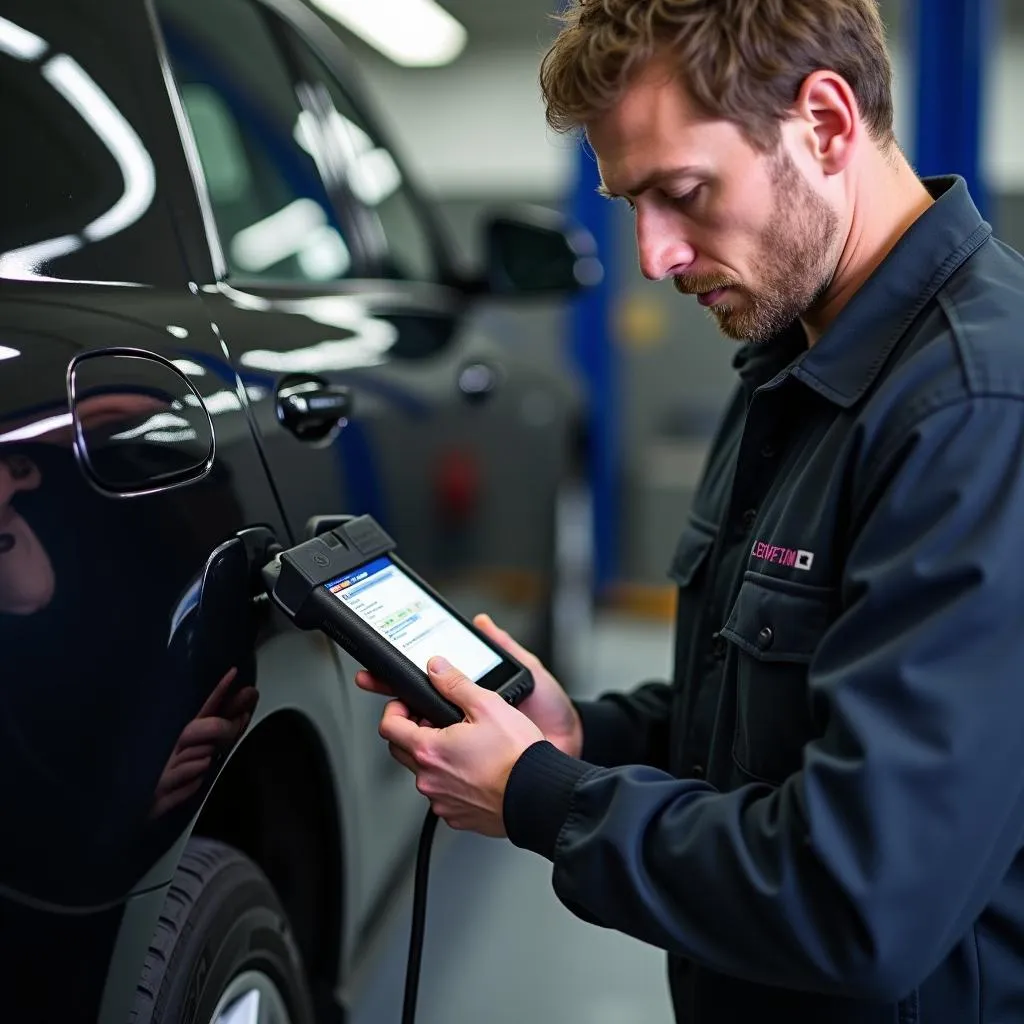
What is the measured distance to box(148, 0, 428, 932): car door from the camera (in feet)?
4.15

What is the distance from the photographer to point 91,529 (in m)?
0.91

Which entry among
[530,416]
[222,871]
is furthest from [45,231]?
[530,416]

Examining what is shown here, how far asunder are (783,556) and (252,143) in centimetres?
122

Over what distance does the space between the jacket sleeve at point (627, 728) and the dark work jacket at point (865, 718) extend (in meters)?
0.24

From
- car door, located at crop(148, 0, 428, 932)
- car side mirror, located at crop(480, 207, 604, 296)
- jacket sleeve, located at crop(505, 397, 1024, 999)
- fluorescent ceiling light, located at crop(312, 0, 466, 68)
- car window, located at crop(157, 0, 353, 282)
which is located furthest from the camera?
fluorescent ceiling light, located at crop(312, 0, 466, 68)

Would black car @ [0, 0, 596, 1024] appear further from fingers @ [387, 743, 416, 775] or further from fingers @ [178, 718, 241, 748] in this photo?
fingers @ [387, 743, 416, 775]

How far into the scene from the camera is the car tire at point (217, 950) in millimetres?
1048

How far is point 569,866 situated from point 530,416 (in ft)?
5.40

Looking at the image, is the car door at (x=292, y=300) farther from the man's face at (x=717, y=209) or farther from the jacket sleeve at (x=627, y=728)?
the man's face at (x=717, y=209)

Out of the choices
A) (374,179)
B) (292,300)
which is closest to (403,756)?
(292,300)

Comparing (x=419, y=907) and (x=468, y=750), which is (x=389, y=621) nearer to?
(x=468, y=750)

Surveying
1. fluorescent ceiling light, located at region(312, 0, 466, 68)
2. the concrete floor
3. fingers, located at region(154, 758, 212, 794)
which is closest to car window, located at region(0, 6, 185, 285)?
fingers, located at region(154, 758, 212, 794)

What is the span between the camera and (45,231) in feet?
3.52

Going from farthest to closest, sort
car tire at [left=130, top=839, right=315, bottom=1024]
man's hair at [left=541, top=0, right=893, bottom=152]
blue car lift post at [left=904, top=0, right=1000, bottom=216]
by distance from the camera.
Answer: blue car lift post at [left=904, top=0, right=1000, bottom=216]
car tire at [left=130, top=839, right=315, bottom=1024]
man's hair at [left=541, top=0, right=893, bottom=152]
